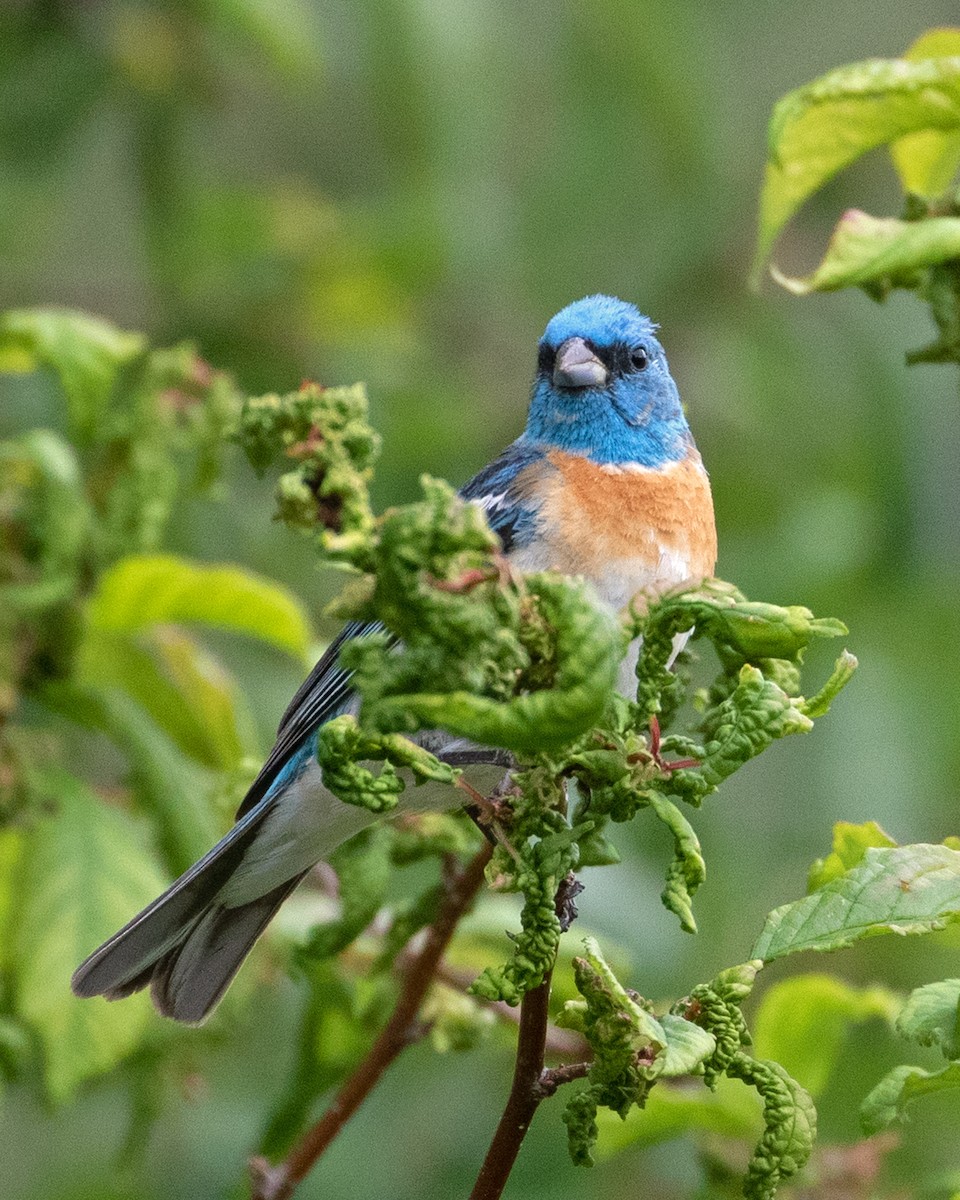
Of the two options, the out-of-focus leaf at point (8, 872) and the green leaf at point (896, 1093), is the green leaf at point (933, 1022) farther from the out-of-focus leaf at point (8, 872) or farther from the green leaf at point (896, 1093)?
the out-of-focus leaf at point (8, 872)

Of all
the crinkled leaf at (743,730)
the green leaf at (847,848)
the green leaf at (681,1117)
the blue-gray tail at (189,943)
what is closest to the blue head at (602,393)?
the blue-gray tail at (189,943)

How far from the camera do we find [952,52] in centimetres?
257

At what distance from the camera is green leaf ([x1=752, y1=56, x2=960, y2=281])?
7.89 feet

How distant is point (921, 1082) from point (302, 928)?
4.95 feet

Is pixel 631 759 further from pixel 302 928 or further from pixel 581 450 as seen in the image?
pixel 581 450

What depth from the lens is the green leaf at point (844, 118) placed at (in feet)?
7.89

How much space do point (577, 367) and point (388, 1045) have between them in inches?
68.3

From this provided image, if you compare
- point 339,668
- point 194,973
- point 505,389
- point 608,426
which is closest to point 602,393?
point 608,426

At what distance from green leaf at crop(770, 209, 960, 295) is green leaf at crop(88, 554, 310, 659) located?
1.21 m

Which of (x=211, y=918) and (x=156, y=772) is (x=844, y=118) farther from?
(x=211, y=918)

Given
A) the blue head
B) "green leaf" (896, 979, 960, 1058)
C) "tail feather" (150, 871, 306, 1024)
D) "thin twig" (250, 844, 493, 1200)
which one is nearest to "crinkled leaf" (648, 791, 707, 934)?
"green leaf" (896, 979, 960, 1058)

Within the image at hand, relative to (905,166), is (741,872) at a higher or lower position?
lower

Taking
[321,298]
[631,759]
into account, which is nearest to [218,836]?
[631,759]

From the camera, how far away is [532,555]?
11.3 feet
